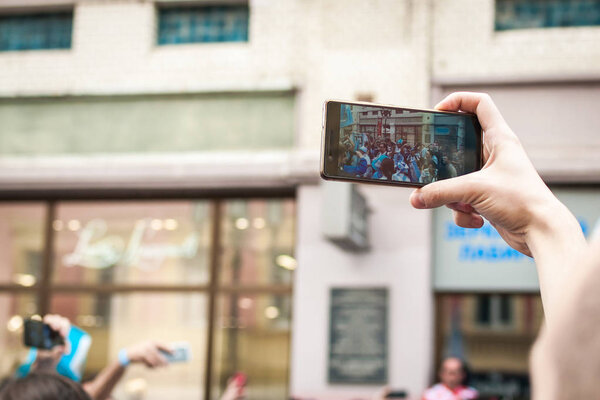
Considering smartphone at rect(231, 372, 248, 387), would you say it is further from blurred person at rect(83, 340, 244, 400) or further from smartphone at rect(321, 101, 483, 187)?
smartphone at rect(321, 101, 483, 187)

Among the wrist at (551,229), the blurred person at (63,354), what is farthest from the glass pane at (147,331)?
the wrist at (551,229)

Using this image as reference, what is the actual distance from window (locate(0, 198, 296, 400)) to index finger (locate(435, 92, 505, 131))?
771 cm

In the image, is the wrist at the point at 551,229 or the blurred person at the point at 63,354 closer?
the wrist at the point at 551,229

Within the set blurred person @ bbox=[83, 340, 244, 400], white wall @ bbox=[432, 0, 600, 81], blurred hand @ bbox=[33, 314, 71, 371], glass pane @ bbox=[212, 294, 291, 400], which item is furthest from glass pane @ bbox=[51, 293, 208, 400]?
blurred person @ bbox=[83, 340, 244, 400]

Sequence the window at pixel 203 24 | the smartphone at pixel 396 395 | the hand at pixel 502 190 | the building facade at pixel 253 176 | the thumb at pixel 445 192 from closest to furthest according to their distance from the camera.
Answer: the hand at pixel 502 190 < the thumb at pixel 445 192 < the smartphone at pixel 396 395 < the building facade at pixel 253 176 < the window at pixel 203 24

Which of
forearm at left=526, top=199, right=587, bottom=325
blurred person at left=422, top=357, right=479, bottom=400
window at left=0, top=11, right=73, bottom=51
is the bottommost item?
blurred person at left=422, top=357, right=479, bottom=400

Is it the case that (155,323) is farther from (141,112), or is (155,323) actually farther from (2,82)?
(2,82)

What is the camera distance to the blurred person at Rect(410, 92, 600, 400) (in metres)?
0.69

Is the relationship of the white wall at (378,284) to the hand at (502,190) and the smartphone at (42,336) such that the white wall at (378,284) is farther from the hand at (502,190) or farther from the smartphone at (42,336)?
the hand at (502,190)

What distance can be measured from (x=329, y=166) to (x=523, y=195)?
0.57 m

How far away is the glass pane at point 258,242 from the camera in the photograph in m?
9.73

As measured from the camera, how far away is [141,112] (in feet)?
32.9

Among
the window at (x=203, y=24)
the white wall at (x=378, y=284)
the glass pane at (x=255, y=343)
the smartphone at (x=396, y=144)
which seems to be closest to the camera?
the smartphone at (x=396, y=144)

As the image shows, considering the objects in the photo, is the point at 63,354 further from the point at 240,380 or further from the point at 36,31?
the point at 36,31
